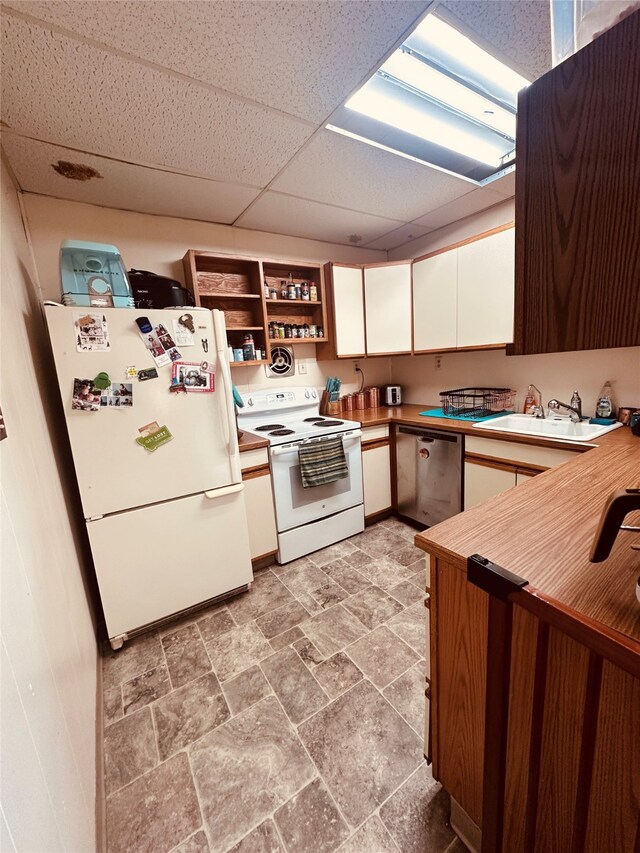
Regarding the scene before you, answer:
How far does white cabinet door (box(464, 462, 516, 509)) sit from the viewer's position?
198cm

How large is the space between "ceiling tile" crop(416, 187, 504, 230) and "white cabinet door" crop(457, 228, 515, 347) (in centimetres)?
30

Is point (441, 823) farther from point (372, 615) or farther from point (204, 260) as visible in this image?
point (204, 260)

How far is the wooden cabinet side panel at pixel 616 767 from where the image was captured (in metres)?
0.55

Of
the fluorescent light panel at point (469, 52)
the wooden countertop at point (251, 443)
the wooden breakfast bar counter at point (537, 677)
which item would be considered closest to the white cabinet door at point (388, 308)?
the wooden countertop at point (251, 443)

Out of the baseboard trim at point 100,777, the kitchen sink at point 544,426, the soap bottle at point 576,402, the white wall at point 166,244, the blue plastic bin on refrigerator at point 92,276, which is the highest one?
the white wall at point 166,244

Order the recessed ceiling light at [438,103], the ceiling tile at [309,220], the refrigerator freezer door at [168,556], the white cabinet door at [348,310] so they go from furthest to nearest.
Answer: the white cabinet door at [348,310]
the ceiling tile at [309,220]
the refrigerator freezer door at [168,556]
the recessed ceiling light at [438,103]

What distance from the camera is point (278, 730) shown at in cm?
127

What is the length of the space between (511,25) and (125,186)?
6.02 ft

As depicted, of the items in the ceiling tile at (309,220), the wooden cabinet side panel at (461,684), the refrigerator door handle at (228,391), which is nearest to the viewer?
the wooden cabinet side panel at (461,684)

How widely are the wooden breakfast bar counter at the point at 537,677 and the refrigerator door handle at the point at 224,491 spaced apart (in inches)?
49.8

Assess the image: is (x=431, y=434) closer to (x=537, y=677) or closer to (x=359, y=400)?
(x=359, y=400)

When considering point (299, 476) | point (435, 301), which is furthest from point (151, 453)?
point (435, 301)

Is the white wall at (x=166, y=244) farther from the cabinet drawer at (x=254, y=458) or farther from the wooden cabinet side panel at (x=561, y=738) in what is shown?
the wooden cabinet side panel at (x=561, y=738)

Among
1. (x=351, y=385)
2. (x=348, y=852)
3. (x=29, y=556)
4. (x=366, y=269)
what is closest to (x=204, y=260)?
(x=366, y=269)
